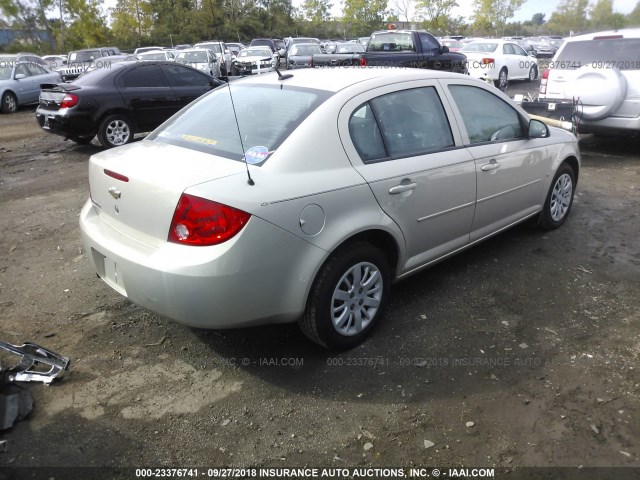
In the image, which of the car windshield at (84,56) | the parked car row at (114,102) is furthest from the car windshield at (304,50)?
the parked car row at (114,102)

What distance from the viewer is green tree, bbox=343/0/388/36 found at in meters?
47.4

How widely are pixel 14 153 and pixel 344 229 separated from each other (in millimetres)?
9488

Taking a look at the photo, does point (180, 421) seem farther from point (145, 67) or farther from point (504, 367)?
point (145, 67)

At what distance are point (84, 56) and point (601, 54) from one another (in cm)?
2110

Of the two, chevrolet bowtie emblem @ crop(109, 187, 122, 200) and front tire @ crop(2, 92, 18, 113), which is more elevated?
chevrolet bowtie emblem @ crop(109, 187, 122, 200)

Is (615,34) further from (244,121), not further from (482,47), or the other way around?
(482,47)

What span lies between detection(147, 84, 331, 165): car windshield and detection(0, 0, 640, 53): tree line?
27.7m

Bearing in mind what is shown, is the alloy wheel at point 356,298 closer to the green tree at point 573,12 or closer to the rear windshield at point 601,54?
the rear windshield at point 601,54

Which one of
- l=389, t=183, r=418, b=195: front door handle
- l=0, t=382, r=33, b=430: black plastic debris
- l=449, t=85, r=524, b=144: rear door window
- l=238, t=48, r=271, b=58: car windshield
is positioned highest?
l=238, t=48, r=271, b=58: car windshield

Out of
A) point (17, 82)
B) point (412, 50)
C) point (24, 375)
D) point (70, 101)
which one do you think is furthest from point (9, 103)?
point (24, 375)

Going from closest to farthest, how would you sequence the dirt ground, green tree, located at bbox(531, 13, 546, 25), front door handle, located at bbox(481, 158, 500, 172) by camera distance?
the dirt ground, front door handle, located at bbox(481, 158, 500, 172), green tree, located at bbox(531, 13, 546, 25)

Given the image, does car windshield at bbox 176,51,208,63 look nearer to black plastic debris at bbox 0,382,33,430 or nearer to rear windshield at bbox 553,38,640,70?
rear windshield at bbox 553,38,640,70

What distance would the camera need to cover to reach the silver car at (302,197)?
2.71 m

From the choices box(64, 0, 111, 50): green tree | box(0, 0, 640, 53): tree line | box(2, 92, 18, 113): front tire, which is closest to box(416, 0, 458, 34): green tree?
box(0, 0, 640, 53): tree line
